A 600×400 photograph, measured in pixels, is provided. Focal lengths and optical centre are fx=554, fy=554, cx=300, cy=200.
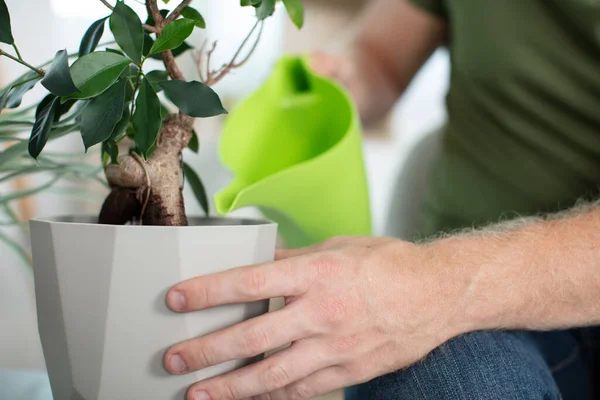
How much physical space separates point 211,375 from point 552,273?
0.37 metres

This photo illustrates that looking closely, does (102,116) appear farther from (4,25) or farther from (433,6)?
(433,6)

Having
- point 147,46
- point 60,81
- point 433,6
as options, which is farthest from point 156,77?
point 433,6

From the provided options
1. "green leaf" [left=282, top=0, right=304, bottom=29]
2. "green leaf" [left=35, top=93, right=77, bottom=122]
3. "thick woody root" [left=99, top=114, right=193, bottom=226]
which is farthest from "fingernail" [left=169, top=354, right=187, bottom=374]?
"green leaf" [left=282, top=0, right=304, bottom=29]

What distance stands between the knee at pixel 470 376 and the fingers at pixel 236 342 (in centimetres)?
16

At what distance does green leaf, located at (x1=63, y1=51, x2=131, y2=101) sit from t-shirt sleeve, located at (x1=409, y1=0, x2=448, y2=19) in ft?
3.22

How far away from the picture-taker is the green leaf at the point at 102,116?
0.42 metres

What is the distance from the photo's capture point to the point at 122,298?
0.47 m

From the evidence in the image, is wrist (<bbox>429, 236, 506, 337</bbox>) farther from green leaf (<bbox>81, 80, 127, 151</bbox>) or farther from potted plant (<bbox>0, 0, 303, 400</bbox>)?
green leaf (<bbox>81, 80, 127, 151</bbox>)

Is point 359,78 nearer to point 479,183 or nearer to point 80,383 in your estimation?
point 479,183

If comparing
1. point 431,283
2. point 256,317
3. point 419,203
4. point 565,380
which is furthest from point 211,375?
point 419,203

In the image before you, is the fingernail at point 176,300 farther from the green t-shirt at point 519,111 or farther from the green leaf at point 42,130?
the green t-shirt at point 519,111

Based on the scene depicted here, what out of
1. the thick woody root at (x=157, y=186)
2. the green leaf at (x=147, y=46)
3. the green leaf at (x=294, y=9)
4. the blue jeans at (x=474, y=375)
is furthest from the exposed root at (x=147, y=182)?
the blue jeans at (x=474, y=375)

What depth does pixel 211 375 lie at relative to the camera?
507mm

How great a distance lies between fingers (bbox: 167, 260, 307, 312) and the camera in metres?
0.47
